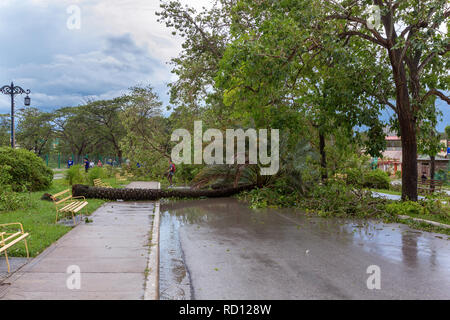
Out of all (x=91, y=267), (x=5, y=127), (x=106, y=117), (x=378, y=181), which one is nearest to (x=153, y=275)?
(x=91, y=267)

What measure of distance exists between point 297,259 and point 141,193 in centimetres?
1071

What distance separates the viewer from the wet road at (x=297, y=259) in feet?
17.1

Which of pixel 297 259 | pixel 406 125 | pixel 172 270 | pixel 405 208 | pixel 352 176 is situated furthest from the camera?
pixel 352 176

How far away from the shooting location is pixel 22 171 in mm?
15930

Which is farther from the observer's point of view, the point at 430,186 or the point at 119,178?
the point at 119,178

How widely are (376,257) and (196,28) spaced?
17.7 m

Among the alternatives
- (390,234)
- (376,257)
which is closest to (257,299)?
(376,257)

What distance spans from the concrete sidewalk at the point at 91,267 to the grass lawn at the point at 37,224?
22 cm

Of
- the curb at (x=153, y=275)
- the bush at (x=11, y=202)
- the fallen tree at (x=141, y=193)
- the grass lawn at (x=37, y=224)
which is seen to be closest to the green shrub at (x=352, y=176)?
the fallen tree at (x=141, y=193)

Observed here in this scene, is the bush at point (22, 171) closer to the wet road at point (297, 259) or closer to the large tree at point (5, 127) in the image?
the wet road at point (297, 259)

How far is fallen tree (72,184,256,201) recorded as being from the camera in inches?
615

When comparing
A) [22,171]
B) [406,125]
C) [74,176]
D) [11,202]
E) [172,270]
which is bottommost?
[172,270]

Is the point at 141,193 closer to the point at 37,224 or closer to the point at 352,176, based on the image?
the point at 37,224
